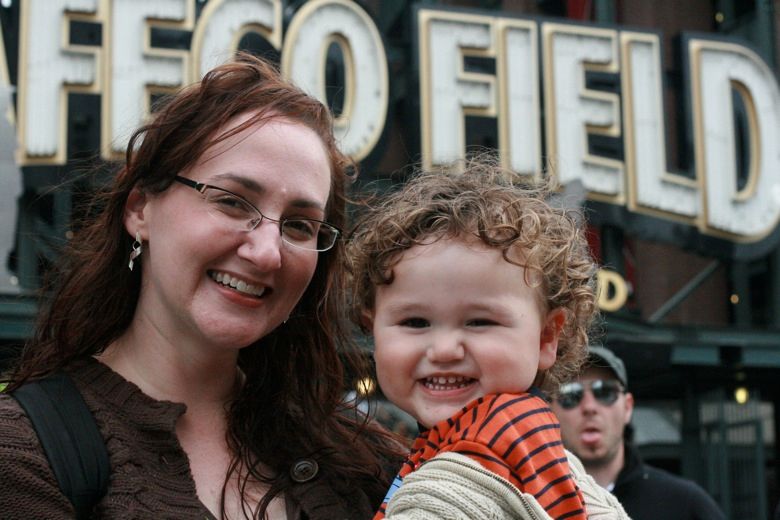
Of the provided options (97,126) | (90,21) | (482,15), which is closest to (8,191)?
(97,126)

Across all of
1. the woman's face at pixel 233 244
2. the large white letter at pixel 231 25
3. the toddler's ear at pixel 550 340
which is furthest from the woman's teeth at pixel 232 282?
the large white letter at pixel 231 25

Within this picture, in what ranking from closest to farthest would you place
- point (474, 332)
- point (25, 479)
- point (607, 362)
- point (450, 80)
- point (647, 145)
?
point (25, 479) < point (474, 332) < point (607, 362) < point (450, 80) < point (647, 145)

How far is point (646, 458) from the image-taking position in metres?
11.9

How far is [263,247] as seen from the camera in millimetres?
2191

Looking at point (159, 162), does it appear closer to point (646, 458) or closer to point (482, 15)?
point (482, 15)

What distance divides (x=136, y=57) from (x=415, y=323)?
267 inches

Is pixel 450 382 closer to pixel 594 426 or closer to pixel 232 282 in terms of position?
pixel 232 282

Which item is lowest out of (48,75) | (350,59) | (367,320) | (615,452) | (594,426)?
(615,452)

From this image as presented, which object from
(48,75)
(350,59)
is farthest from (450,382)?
(350,59)

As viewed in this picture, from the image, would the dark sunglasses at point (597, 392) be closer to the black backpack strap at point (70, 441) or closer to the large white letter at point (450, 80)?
the black backpack strap at point (70, 441)

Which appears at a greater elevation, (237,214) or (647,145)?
(647,145)

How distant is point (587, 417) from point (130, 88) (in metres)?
4.90

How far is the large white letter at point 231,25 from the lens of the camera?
8.59m

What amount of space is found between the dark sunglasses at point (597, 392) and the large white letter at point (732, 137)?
545cm
